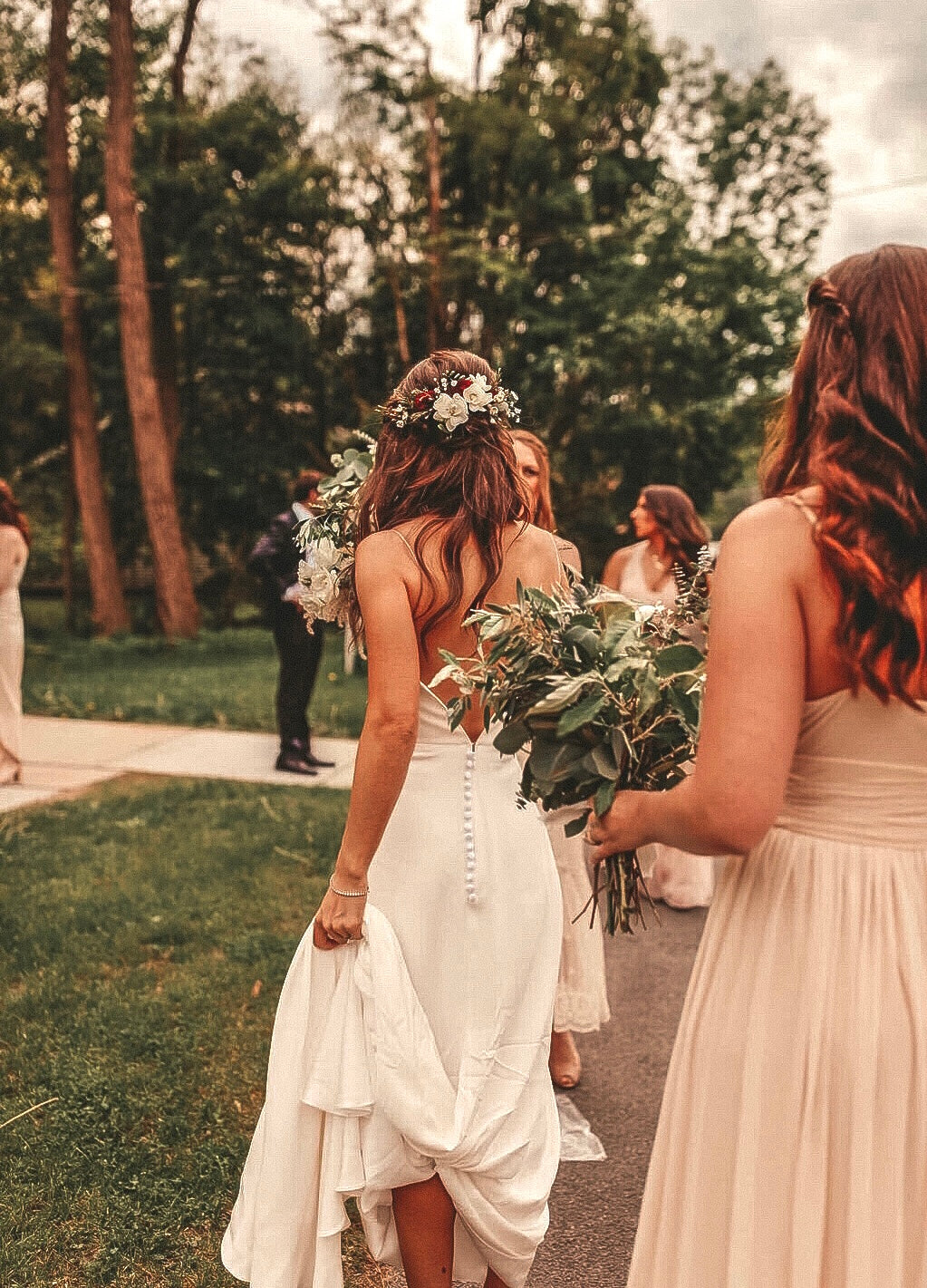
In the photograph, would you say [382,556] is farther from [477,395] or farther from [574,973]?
[574,973]

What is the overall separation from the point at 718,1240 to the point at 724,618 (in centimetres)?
99

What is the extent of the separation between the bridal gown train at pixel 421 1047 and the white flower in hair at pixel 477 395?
685mm

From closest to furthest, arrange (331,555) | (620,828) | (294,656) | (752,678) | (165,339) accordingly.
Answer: (752,678) → (620,828) → (331,555) → (294,656) → (165,339)

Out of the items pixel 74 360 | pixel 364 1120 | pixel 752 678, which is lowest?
pixel 364 1120

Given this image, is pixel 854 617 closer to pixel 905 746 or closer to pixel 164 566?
pixel 905 746

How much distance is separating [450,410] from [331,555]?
2.03 feet

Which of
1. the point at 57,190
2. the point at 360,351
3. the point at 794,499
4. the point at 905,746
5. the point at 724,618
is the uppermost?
the point at 57,190

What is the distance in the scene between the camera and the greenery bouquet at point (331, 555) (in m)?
2.94

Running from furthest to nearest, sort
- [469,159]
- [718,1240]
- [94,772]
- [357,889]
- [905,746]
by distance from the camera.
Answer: [469,159] → [94,772] → [357,889] → [718,1240] → [905,746]

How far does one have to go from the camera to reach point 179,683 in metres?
12.8

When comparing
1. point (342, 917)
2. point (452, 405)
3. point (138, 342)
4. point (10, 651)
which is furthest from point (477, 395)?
point (138, 342)

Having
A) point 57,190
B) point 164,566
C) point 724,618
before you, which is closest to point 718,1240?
point 724,618

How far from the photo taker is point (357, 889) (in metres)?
2.48

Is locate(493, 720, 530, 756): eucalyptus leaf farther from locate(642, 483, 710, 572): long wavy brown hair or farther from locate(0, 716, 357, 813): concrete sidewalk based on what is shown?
locate(0, 716, 357, 813): concrete sidewalk
